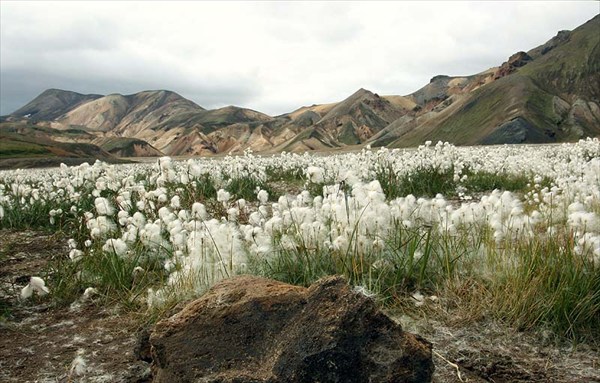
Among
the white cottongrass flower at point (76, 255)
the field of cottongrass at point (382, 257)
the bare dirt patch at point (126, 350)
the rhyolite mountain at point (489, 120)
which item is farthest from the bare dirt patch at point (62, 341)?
the rhyolite mountain at point (489, 120)

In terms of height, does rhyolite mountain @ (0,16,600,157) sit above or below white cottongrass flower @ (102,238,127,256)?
above

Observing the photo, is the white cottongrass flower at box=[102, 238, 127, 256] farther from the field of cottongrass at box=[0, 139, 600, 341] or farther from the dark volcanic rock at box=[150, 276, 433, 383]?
the dark volcanic rock at box=[150, 276, 433, 383]

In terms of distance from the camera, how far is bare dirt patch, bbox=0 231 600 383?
139 inches

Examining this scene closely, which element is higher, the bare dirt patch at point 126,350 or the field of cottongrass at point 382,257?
the field of cottongrass at point 382,257

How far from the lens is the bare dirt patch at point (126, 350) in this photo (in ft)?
11.6

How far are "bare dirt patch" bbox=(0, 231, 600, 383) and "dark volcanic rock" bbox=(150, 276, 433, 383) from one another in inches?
23.5

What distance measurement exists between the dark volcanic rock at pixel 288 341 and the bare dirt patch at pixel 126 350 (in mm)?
596

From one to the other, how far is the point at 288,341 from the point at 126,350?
77.9 inches

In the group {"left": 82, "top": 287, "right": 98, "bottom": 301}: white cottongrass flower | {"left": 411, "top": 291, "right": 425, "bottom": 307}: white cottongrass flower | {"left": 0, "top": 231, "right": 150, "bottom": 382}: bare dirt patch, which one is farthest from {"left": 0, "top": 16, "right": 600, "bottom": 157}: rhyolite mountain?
{"left": 0, "top": 231, "right": 150, "bottom": 382}: bare dirt patch

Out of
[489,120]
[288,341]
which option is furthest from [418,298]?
[489,120]

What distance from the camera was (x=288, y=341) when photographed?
2.87 m

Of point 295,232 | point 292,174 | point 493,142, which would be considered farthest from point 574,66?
point 295,232

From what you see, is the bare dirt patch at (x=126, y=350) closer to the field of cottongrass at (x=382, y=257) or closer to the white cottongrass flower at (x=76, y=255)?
the field of cottongrass at (x=382, y=257)

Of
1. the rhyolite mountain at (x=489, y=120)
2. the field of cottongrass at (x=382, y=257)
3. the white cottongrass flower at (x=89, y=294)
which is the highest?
the rhyolite mountain at (x=489, y=120)
